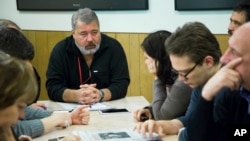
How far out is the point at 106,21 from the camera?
13.4 feet

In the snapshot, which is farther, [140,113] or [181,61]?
[140,113]

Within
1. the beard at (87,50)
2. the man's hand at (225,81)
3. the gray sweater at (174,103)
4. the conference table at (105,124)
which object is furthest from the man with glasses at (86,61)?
the man's hand at (225,81)

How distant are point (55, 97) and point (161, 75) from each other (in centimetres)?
91

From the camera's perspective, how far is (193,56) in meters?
1.95

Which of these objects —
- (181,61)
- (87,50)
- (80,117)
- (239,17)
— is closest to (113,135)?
(80,117)

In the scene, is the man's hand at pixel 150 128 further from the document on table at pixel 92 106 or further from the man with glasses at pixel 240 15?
the man with glasses at pixel 240 15

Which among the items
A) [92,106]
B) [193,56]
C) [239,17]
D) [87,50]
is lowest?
[92,106]

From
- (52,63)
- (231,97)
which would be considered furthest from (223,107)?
(52,63)

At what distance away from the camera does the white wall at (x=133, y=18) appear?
3555 mm

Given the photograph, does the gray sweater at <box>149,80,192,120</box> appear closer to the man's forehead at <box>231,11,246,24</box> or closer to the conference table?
the conference table

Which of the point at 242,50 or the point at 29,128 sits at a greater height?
the point at 242,50

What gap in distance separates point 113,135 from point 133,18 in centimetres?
210

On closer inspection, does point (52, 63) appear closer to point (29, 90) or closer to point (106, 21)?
point (106, 21)

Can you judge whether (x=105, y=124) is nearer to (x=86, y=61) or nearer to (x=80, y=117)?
(x=80, y=117)
